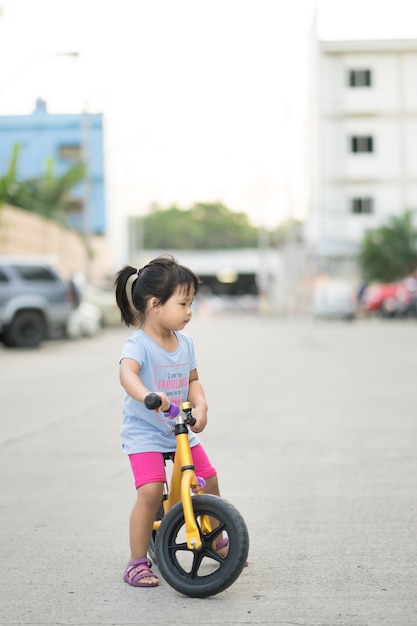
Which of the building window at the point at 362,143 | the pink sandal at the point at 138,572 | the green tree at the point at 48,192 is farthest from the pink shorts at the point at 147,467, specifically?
the building window at the point at 362,143

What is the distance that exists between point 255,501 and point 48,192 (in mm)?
41996

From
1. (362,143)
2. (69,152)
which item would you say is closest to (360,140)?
(362,143)

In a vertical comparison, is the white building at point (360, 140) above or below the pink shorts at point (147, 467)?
above

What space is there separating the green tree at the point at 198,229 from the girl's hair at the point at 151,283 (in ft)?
365

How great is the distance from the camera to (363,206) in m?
64.1

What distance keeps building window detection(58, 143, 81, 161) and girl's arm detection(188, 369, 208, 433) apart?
203ft

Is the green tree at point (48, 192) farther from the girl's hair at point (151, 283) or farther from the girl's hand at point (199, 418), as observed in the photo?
the girl's hand at point (199, 418)

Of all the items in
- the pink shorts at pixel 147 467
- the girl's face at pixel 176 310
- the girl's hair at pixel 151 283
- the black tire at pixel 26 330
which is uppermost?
A: the girl's hair at pixel 151 283

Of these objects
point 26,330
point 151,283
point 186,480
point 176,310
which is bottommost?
point 26,330

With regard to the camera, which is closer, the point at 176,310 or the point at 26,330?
the point at 176,310

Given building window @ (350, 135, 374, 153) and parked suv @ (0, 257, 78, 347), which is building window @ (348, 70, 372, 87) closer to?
building window @ (350, 135, 374, 153)

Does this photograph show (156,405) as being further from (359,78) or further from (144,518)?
(359,78)

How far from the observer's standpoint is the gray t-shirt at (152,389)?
210 inches

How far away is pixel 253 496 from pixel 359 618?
305 cm
